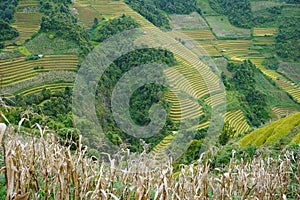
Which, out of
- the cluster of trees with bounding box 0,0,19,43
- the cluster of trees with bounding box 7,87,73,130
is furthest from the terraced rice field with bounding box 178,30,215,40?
the cluster of trees with bounding box 7,87,73,130

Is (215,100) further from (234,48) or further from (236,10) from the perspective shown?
(236,10)

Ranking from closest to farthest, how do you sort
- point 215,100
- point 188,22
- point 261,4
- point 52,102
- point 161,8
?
point 52,102 < point 215,100 < point 188,22 < point 161,8 < point 261,4

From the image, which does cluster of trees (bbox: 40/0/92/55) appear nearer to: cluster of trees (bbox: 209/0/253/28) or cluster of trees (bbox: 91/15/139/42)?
cluster of trees (bbox: 91/15/139/42)

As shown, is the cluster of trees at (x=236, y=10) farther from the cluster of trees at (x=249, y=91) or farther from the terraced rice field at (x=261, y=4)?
the cluster of trees at (x=249, y=91)

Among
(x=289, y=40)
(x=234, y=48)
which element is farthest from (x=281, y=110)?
(x=289, y=40)

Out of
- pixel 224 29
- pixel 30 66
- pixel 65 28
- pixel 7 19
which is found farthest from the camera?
pixel 224 29

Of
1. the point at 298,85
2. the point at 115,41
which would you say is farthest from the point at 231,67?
the point at 115,41

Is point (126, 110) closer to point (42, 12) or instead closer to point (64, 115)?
point (64, 115)
